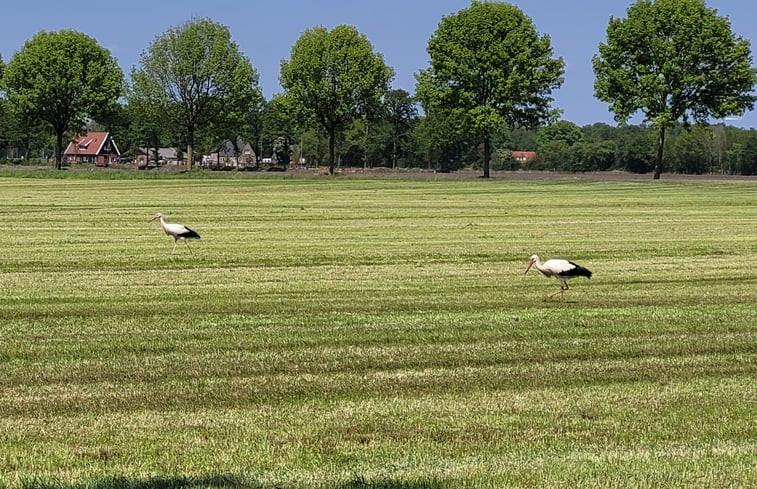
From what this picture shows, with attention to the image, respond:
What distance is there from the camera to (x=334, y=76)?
109 m

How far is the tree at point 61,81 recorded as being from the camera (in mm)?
113188

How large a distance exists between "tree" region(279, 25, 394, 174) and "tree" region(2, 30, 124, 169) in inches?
773

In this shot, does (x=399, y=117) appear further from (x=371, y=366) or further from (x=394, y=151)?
(x=371, y=366)

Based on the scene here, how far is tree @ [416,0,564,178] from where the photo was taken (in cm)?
9744

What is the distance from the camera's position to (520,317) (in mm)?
17172

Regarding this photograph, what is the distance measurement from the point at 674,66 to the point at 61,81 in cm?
6047

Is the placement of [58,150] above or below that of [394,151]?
above

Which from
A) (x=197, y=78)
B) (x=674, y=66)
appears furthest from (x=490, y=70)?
(x=197, y=78)

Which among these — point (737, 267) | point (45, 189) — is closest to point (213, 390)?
point (737, 267)

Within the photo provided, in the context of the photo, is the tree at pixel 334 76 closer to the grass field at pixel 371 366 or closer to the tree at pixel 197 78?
the tree at pixel 197 78

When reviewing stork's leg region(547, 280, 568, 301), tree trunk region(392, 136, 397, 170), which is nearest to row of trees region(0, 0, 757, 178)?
tree trunk region(392, 136, 397, 170)

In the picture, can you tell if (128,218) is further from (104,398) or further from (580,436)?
(580,436)

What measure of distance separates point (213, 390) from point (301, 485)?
383 cm

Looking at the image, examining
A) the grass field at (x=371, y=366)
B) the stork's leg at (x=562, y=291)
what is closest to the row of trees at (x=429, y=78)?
the grass field at (x=371, y=366)
